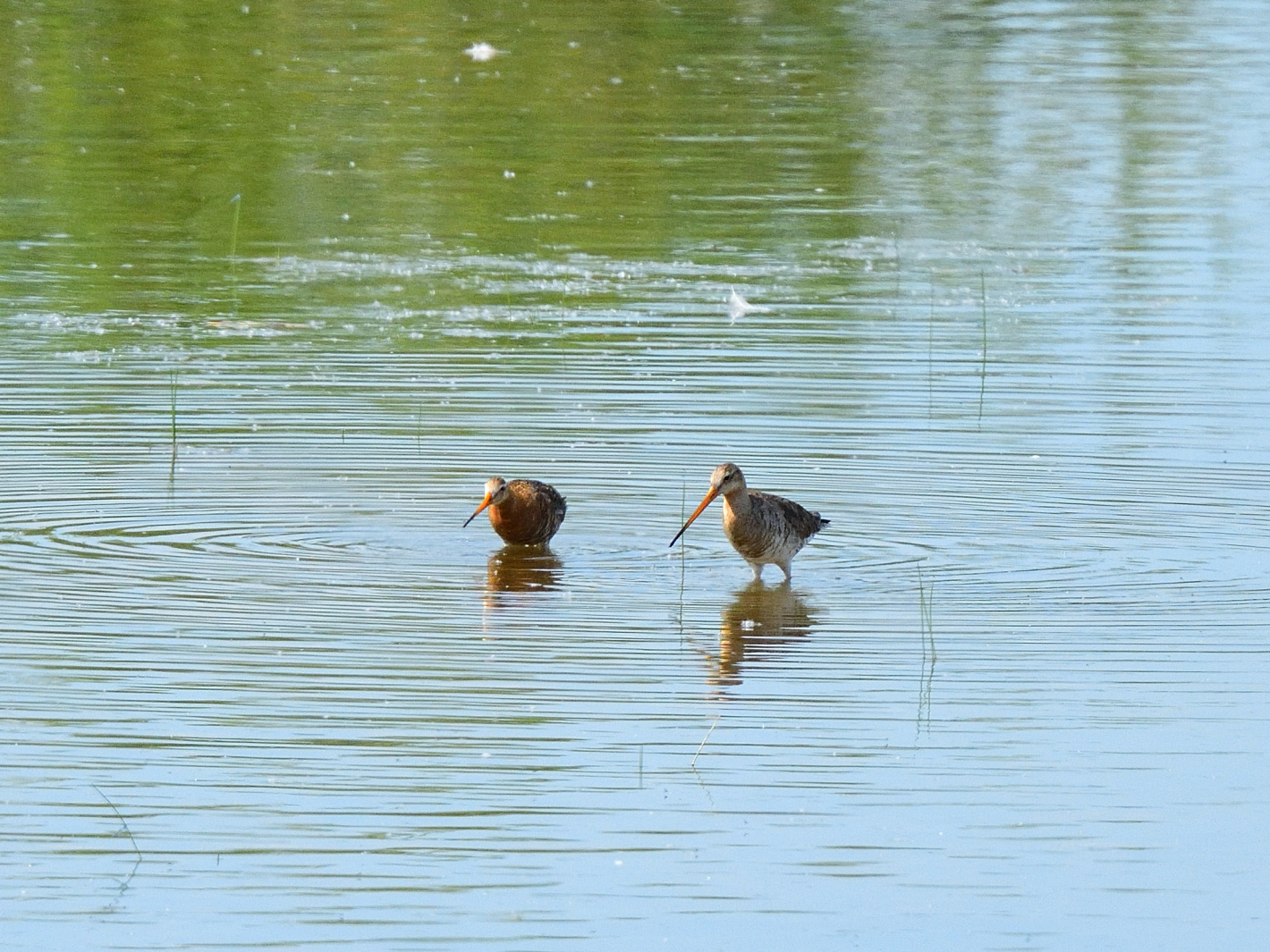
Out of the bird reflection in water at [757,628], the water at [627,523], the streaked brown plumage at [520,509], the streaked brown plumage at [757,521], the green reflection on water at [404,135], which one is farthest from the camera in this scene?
the green reflection on water at [404,135]

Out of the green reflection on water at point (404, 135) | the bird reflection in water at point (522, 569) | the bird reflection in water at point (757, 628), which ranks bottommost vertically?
the green reflection on water at point (404, 135)

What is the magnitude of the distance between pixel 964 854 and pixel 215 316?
9696mm

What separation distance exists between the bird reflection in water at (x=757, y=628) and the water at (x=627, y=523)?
0.03 m

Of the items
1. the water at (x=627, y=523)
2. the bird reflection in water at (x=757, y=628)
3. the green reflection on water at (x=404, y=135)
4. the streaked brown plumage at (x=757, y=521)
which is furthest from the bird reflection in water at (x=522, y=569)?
the green reflection on water at (x=404, y=135)

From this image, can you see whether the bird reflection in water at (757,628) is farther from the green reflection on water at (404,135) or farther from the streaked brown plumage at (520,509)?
the green reflection on water at (404,135)

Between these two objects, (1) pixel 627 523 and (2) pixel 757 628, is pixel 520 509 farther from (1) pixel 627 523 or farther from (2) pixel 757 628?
(2) pixel 757 628

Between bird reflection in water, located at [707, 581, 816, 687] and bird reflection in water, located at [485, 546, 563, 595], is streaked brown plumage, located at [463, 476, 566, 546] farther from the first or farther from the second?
bird reflection in water, located at [707, 581, 816, 687]

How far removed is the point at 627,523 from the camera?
11.1 metres

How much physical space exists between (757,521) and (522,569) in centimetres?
109

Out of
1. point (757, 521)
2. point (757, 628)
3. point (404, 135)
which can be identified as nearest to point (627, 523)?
point (757, 521)

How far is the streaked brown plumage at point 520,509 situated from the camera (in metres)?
10.7

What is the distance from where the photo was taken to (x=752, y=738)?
778 cm

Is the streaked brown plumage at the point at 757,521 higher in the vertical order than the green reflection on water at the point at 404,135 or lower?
higher

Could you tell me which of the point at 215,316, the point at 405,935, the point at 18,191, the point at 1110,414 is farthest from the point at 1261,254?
the point at 405,935
